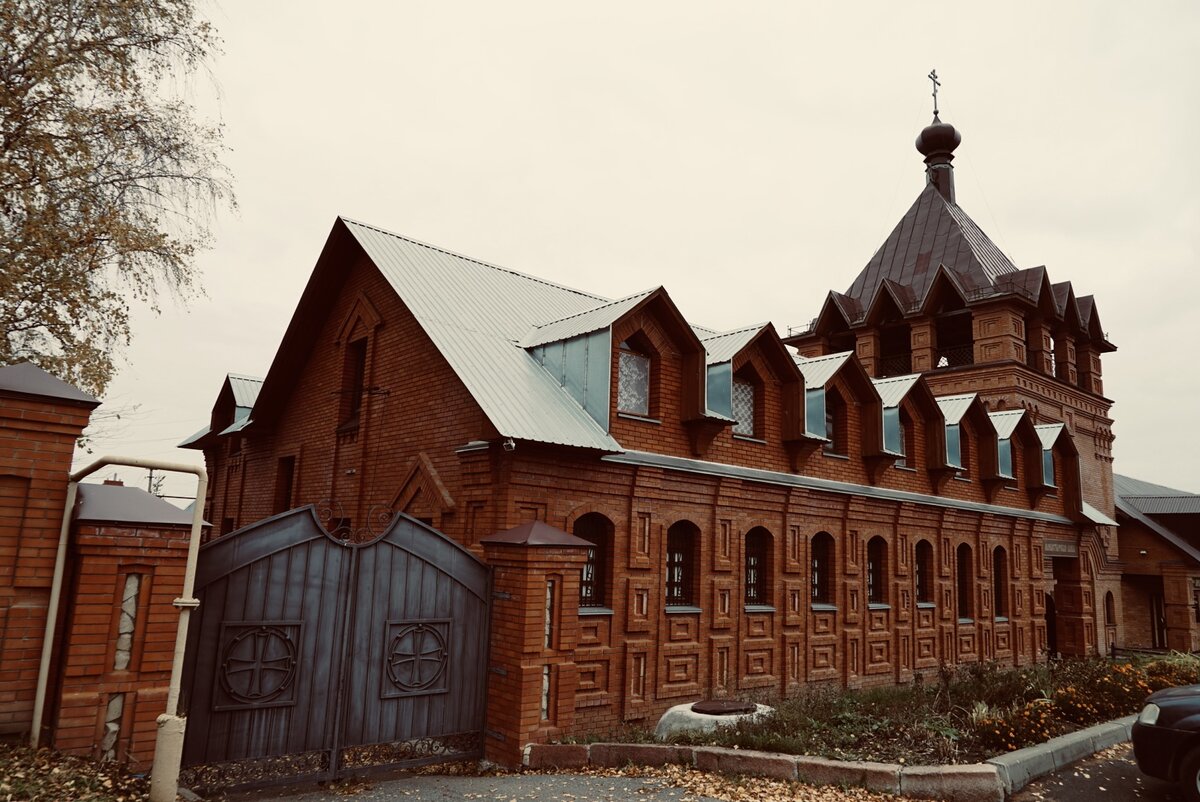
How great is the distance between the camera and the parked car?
7117 mm

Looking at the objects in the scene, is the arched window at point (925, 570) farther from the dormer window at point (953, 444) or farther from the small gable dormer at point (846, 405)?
the small gable dormer at point (846, 405)

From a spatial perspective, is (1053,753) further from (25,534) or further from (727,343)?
(25,534)

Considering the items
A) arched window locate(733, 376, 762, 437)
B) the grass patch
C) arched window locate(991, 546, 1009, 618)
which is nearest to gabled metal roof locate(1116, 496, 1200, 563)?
arched window locate(991, 546, 1009, 618)

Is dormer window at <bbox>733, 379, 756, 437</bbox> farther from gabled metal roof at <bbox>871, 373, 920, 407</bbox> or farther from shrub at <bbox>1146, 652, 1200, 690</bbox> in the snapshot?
shrub at <bbox>1146, 652, 1200, 690</bbox>

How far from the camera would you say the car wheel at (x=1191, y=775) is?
7074 mm

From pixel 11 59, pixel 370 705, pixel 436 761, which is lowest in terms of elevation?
pixel 436 761

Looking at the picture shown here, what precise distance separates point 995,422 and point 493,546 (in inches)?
644

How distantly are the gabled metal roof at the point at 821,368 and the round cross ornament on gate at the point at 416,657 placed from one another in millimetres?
8443

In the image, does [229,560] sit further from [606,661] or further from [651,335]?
[651,335]

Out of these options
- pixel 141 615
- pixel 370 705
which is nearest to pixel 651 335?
pixel 370 705

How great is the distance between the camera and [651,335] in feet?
38.3

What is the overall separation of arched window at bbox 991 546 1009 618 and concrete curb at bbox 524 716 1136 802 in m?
11.0

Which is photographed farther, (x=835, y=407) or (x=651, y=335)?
(x=835, y=407)

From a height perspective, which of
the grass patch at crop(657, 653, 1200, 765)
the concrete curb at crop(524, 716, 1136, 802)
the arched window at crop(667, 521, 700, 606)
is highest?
the arched window at crop(667, 521, 700, 606)
